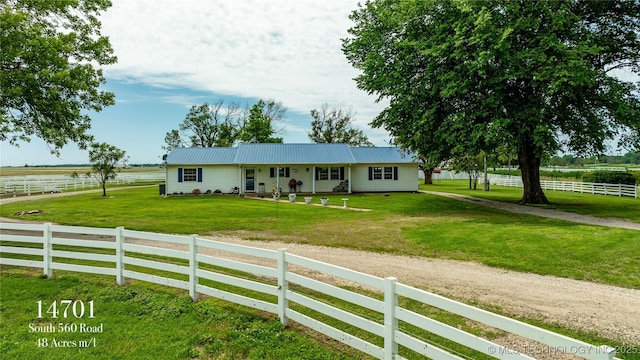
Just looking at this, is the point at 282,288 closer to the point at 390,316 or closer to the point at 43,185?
the point at 390,316

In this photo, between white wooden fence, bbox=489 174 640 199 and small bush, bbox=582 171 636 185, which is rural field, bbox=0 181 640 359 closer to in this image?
white wooden fence, bbox=489 174 640 199

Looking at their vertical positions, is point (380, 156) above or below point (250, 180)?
above

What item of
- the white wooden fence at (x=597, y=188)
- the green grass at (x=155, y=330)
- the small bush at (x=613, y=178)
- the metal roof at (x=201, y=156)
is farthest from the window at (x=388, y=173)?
the green grass at (x=155, y=330)

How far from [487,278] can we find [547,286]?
1.10 meters

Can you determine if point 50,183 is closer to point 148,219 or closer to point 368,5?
point 148,219

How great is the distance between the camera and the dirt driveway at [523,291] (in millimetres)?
5547

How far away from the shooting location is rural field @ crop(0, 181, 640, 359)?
714 cm

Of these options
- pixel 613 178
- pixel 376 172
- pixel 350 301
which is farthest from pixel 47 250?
pixel 613 178

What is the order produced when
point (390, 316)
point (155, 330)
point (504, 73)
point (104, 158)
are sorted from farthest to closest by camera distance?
point (104, 158)
point (504, 73)
point (155, 330)
point (390, 316)

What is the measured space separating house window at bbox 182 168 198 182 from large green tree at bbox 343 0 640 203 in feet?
51.8

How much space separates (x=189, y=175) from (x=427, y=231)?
71.2 feet

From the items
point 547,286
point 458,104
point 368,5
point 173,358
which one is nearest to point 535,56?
point 458,104

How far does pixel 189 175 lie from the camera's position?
95.1ft

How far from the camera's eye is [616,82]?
1730 cm
